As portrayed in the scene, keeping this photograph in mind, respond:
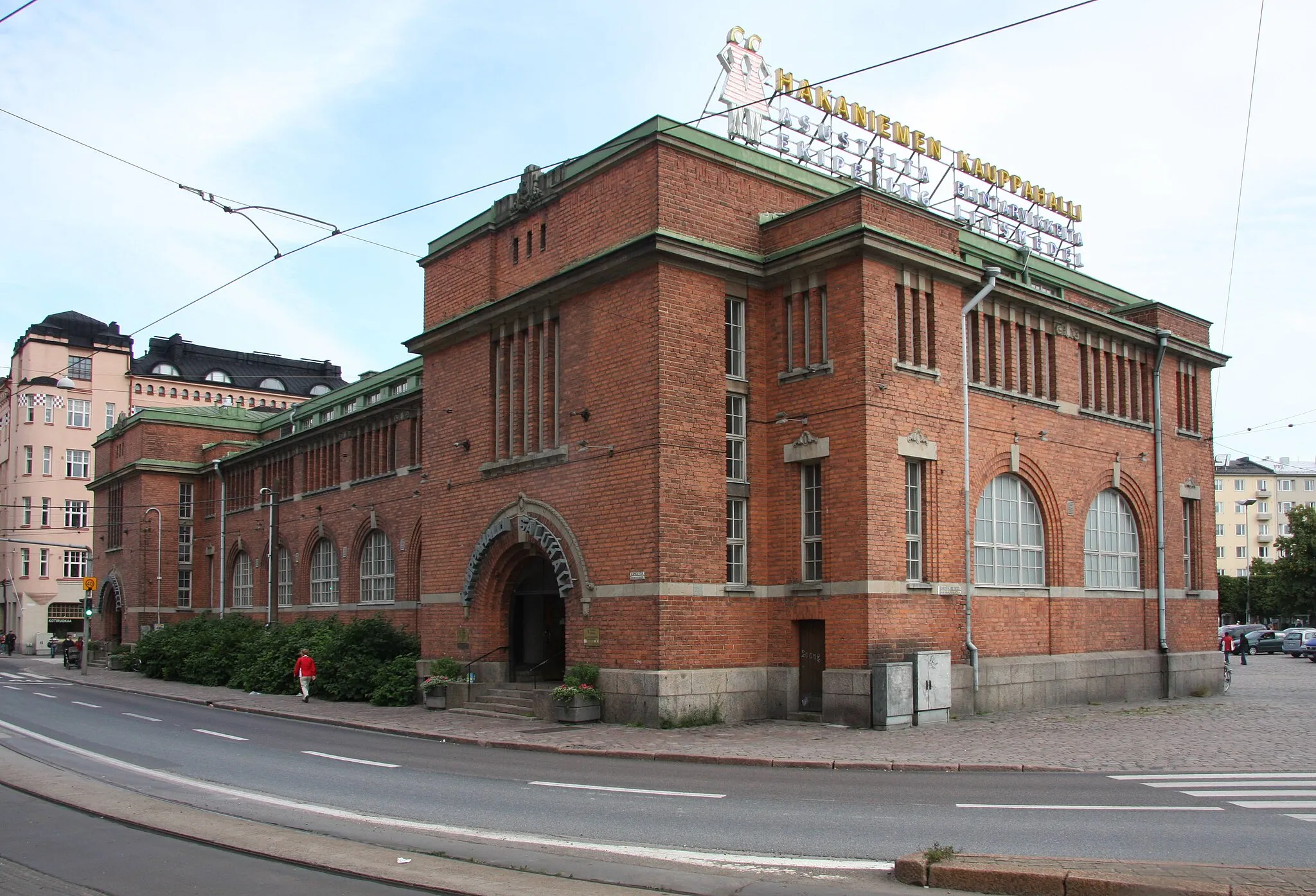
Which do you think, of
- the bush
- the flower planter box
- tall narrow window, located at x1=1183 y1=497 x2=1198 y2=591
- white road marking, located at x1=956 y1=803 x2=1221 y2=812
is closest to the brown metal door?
the flower planter box

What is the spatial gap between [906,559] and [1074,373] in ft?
28.5

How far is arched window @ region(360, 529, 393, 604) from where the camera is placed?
3725 cm

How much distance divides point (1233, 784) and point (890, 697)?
276 inches

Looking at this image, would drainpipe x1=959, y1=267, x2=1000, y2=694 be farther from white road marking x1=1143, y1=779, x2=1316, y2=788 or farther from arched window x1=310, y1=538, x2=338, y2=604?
arched window x1=310, y1=538, x2=338, y2=604

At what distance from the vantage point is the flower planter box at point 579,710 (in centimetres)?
2164

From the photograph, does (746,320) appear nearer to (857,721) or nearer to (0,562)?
(857,721)

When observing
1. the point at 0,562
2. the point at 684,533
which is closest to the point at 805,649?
the point at 684,533

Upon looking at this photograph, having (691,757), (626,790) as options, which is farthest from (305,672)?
(626,790)

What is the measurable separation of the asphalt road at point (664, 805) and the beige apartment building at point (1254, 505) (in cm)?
11026

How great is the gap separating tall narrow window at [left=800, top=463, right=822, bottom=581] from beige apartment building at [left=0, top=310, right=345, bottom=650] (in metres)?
58.7

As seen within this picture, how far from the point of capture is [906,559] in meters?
22.0

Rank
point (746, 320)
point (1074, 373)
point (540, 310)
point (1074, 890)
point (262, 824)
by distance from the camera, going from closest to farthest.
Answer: point (1074, 890)
point (262, 824)
point (746, 320)
point (540, 310)
point (1074, 373)

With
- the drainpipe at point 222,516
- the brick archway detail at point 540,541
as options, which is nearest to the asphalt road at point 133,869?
the brick archway detail at point 540,541

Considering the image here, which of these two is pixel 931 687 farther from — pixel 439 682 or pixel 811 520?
pixel 439 682
